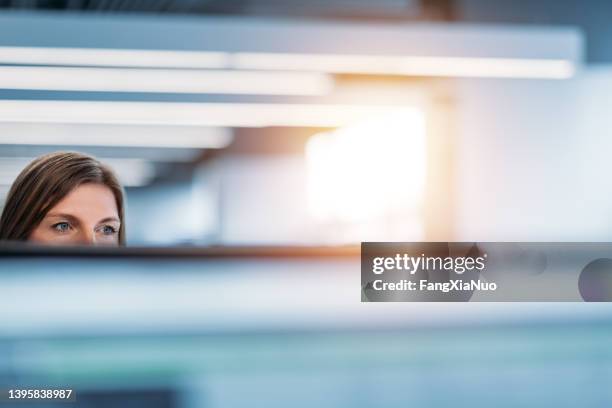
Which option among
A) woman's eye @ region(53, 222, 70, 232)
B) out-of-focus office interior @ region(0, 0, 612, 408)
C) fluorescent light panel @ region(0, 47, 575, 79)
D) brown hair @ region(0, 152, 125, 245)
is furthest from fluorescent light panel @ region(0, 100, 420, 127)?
woman's eye @ region(53, 222, 70, 232)

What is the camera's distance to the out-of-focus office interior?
2.57 feet

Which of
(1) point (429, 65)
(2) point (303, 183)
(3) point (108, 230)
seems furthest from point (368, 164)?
(3) point (108, 230)

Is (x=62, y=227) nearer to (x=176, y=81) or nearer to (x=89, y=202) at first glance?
(x=89, y=202)

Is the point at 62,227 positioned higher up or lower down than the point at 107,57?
lower down

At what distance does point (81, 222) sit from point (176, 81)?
1.24m

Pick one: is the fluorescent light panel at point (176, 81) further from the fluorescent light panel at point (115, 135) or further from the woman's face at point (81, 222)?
the woman's face at point (81, 222)

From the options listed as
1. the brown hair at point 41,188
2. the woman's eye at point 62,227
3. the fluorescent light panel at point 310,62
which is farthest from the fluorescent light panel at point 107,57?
the woman's eye at point 62,227

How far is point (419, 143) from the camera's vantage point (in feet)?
6.07

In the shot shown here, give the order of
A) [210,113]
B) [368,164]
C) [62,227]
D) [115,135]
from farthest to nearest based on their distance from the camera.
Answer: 1. [115,135]
2. [210,113]
3. [368,164]
4. [62,227]

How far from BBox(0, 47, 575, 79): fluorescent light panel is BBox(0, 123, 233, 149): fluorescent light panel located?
186 millimetres

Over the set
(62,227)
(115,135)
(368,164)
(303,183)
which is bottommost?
(62,227)

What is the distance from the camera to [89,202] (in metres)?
1.16

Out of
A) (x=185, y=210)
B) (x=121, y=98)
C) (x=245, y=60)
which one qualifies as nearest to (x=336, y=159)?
(x=245, y=60)

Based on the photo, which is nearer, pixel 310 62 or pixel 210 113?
pixel 310 62
